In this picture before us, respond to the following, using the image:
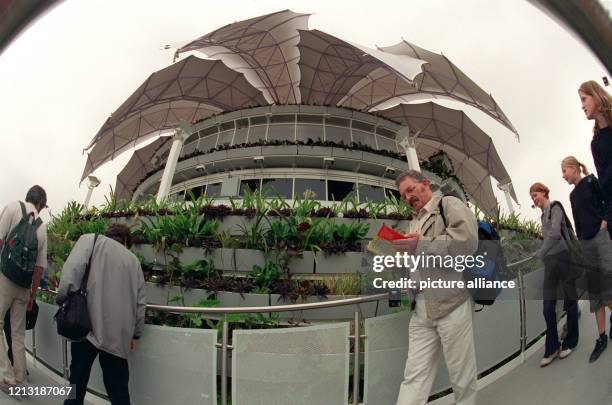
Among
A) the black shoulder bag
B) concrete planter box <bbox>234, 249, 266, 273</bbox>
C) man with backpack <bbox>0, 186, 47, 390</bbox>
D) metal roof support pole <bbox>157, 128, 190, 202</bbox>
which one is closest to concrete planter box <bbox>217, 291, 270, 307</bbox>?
concrete planter box <bbox>234, 249, 266, 273</bbox>

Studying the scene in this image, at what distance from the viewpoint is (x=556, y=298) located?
1.11 m

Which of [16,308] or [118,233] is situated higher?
[118,233]

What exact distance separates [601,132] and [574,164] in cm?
8

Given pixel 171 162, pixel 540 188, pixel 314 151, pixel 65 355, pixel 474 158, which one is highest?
pixel 314 151

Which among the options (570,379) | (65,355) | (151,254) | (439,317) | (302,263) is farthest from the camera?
(151,254)

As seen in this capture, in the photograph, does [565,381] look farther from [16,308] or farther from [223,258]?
[223,258]

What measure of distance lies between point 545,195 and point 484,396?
0.96 metres

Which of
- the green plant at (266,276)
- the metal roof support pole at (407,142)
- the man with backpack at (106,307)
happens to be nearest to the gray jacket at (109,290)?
the man with backpack at (106,307)

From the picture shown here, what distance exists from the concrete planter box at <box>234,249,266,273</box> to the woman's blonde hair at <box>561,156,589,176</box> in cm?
274

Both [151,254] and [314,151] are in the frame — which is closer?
[151,254]

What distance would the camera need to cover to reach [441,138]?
11.5 feet

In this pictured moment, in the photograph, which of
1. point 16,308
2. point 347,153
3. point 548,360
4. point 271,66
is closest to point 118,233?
point 16,308

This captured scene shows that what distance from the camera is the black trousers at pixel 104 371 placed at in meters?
2.14

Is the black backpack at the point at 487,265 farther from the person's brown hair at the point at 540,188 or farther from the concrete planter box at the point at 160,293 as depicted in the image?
the concrete planter box at the point at 160,293
